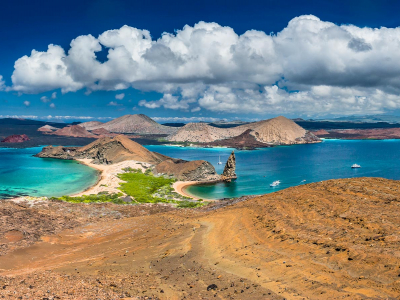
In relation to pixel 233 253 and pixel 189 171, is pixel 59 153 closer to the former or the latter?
pixel 189 171

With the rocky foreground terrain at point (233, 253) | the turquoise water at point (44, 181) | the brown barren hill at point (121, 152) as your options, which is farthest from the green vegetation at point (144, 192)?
the rocky foreground terrain at point (233, 253)

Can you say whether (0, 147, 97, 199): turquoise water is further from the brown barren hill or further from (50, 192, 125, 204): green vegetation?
the brown barren hill

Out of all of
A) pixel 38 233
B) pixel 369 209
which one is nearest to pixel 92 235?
pixel 38 233

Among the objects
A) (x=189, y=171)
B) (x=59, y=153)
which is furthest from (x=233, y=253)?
(x=59, y=153)

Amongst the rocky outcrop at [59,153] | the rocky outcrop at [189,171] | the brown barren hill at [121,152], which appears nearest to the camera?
the rocky outcrop at [189,171]

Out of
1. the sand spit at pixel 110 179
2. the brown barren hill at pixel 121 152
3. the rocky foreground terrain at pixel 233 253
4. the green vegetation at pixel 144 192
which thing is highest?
the brown barren hill at pixel 121 152

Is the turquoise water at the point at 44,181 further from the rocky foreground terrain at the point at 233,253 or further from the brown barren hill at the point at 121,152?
the rocky foreground terrain at the point at 233,253

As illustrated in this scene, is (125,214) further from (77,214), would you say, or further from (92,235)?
(92,235)
